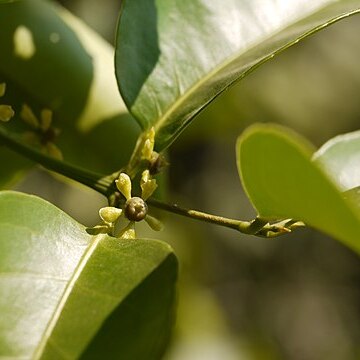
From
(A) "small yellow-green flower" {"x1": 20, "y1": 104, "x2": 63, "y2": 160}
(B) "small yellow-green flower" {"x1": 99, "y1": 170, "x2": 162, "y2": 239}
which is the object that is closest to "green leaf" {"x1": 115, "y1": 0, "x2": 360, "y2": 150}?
(B) "small yellow-green flower" {"x1": 99, "y1": 170, "x2": 162, "y2": 239}

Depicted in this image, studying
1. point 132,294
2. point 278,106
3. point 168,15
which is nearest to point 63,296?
point 132,294

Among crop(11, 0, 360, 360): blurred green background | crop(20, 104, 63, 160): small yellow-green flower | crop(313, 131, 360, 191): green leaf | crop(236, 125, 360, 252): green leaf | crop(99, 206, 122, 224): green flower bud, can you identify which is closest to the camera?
crop(236, 125, 360, 252): green leaf

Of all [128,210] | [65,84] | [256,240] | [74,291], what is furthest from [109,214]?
[256,240]

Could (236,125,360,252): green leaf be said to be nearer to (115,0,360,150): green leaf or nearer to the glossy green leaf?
(115,0,360,150): green leaf

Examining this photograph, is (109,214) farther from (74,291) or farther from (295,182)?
(295,182)

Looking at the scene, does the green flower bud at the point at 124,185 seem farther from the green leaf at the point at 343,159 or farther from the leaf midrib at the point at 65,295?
the green leaf at the point at 343,159

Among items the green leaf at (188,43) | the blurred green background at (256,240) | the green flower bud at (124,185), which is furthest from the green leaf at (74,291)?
the blurred green background at (256,240)
